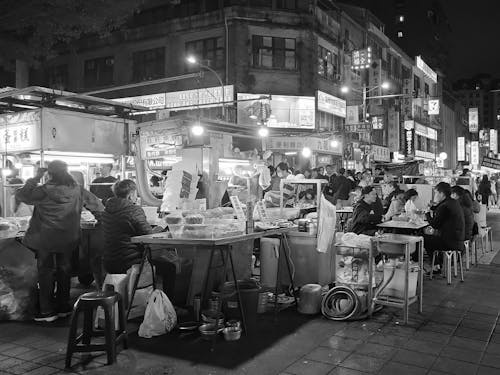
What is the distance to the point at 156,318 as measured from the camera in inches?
228

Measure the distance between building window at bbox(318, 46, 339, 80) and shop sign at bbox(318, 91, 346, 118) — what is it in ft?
4.38

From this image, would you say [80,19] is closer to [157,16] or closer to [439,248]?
[439,248]

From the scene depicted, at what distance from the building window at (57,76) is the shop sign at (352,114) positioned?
1897cm

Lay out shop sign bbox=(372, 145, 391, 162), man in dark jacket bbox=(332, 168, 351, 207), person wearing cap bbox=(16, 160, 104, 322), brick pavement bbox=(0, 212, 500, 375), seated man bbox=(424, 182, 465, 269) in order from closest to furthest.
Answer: brick pavement bbox=(0, 212, 500, 375) < person wearing cap bbox=(16, 160, 104, 322) < seated man bbox=(424, 182, 465, 269) < man in dark jacket bbox=(332, 168, 351, 207) < shop sign bbox=(372, 145, 391, 162)

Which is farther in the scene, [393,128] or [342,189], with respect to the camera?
[393,128]

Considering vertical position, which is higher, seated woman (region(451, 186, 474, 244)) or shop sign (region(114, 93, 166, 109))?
shop sign (region(114, 93, 166, 109))

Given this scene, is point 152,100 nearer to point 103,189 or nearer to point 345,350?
point 103,189

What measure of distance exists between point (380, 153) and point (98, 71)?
20.7 m

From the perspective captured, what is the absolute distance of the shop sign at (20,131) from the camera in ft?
27.7

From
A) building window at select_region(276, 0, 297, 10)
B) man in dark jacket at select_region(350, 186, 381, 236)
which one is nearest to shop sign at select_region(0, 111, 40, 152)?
man in dark jacket at select_region(350, 186, 381, 236)

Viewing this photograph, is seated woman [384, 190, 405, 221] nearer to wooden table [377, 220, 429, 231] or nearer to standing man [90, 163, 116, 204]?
wooden table [377, 220, 429, 231]

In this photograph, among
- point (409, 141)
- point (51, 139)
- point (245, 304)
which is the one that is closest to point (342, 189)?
point (51, 139)

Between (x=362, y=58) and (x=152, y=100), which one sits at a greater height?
(x=362, y=58)

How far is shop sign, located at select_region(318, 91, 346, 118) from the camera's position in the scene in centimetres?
2652
